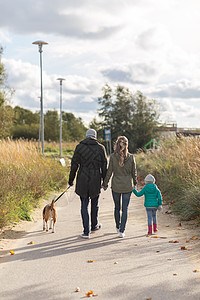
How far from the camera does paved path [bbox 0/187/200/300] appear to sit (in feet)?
14.5

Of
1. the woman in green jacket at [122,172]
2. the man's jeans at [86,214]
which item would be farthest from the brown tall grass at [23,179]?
the woman in green jacket at [122,172]

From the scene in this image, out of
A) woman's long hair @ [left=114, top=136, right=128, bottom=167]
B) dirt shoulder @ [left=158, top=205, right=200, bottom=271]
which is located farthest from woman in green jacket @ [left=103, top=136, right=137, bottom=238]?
dirt shoulder @ [left=158, top=205, right=200, bottom=271]

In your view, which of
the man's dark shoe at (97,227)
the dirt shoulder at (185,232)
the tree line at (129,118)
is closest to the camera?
the dirt shoulder at (185,232)

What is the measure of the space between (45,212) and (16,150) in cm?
558

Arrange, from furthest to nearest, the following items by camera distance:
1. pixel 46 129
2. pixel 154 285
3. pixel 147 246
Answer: pixel 46 129 < pixel 147 246 < pixel 154 285

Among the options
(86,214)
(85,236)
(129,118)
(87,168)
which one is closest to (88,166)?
(87,168)

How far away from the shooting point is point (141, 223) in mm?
8609

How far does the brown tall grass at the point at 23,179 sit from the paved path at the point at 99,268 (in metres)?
0.71

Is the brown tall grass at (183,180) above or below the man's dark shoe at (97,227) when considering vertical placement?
above

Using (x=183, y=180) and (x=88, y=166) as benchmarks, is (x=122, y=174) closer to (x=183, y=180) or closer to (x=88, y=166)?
(x=88, y=166)

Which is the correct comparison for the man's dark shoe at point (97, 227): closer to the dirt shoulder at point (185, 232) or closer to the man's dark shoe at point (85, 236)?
the man's dark shoe at point (85, 236)

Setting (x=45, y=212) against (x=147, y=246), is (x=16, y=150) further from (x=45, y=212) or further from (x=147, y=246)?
(x=147, y=246)

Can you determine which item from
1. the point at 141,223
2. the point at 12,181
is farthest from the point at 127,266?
the point at 12,181

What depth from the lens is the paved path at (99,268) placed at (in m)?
4.41
